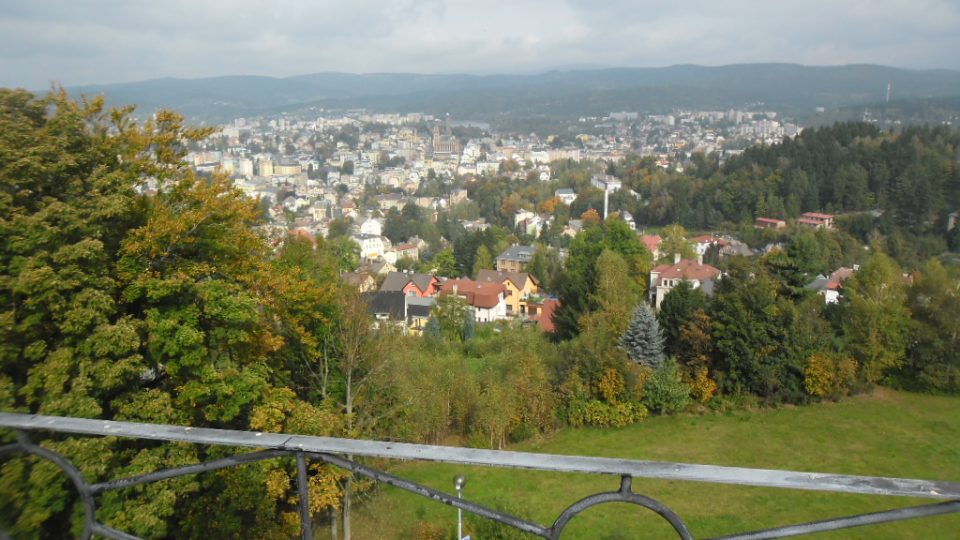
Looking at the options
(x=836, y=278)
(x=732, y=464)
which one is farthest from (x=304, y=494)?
(x=836, y=278)

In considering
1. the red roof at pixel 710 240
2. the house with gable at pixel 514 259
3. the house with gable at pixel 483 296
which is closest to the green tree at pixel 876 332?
the house with gable at pixel 483 296

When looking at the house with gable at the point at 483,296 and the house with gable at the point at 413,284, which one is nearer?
the house with gable at the point at 483,296

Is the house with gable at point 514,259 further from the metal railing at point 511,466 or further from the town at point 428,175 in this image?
the metal railing at point 511,466

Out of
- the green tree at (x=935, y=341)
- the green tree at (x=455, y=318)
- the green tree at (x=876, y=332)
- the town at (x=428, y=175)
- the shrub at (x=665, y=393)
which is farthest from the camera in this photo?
the town at (x=428, y=175)

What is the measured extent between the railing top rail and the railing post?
0.18 ft

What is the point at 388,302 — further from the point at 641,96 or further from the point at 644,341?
the point at 641,96

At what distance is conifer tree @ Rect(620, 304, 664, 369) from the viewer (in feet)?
40.9

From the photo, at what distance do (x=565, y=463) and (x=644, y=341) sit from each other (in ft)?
39.0

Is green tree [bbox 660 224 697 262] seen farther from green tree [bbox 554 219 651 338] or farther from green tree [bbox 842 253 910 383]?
green tree [bbox 842 253 910 383]

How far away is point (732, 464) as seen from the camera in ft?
34.5

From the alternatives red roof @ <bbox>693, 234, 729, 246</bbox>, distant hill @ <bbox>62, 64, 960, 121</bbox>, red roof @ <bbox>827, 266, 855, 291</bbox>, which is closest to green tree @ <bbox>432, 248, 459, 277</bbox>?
red roof @ <bbox>693, 234, 729, 246</bbox>

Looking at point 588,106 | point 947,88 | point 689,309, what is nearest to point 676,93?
point 588,106

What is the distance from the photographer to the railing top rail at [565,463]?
1012mm

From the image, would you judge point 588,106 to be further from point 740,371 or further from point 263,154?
point 740,371
